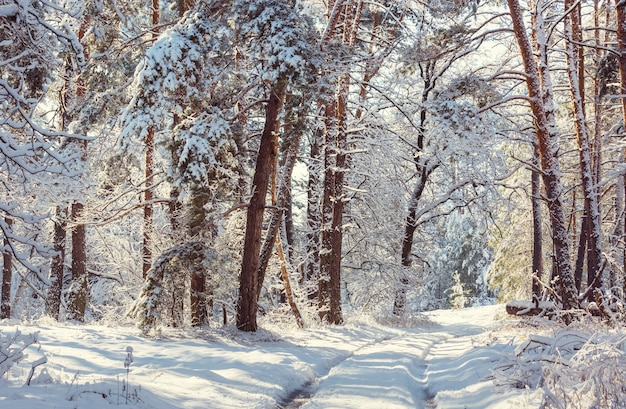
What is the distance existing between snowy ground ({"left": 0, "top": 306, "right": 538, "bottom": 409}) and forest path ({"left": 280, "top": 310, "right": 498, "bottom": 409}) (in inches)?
0.6

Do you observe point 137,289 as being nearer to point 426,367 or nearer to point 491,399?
point 426,367

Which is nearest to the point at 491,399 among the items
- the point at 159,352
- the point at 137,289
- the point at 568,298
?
the point at 159,352

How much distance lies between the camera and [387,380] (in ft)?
24.1

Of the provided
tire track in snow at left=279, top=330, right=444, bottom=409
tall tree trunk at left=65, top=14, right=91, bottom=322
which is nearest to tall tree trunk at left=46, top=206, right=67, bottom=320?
tall tree trunk at left=65, top=14, right=91, bottom=322

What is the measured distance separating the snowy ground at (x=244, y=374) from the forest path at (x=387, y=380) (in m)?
0.02

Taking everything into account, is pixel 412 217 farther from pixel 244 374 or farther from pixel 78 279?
pixel 244 374

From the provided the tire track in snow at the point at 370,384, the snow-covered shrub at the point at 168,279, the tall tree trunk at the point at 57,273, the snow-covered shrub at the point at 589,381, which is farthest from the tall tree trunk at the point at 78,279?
the snow-covered shrub at the point at 589,381

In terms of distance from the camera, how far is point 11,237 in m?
5.03

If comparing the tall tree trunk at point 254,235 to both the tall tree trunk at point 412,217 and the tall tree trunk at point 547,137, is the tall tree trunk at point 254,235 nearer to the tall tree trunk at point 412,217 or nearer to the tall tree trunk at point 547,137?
the tall tree trunk at point 547,137

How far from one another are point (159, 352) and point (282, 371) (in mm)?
2310

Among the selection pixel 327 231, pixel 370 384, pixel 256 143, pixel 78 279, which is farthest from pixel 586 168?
pixel 78 279

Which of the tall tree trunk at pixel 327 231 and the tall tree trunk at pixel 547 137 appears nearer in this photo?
the tall tree trunk at pixel 547 137

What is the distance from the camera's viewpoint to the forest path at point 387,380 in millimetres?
6227

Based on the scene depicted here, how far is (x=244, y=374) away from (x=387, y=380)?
2.03 m
